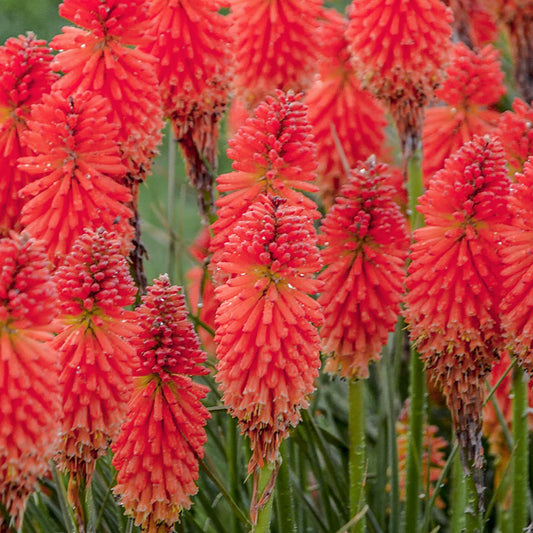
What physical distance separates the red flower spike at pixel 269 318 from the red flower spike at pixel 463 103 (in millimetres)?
1209

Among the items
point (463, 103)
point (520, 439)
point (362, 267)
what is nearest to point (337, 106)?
point (463, 103)

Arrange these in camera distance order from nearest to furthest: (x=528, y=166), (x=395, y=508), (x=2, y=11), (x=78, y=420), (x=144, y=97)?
(x=78, y=420) → (x=528, y=166) → (x=144, y=97) → (x=395, y=508) → (x=2, y=11)

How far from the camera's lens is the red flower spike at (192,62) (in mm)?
2688

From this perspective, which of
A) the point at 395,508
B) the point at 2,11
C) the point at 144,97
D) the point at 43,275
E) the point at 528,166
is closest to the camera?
the point at 43,275

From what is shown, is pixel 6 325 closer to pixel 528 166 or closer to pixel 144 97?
pixel 144 97

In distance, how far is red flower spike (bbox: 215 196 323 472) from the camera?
1937 mm

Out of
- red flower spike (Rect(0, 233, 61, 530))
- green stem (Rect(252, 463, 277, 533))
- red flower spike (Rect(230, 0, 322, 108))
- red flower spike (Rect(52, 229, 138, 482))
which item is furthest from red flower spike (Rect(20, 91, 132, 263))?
red flower spike (Rect(230, 0, 322, 108))

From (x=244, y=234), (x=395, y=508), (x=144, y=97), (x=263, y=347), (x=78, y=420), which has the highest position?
(x=144, y=97)

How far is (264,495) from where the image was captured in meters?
2.06

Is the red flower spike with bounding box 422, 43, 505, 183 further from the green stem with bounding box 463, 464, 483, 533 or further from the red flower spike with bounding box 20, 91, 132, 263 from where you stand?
the red flower spike with bounding box 20, 91, 132, 263

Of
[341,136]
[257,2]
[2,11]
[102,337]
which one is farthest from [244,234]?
[2,11]

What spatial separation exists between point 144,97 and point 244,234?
660 mm

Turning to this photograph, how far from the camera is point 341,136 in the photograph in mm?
3432

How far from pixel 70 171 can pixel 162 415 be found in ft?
2.02
